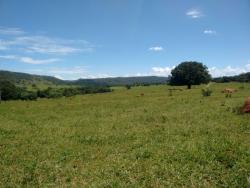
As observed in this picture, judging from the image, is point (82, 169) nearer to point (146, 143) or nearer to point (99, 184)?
point (99, 184)

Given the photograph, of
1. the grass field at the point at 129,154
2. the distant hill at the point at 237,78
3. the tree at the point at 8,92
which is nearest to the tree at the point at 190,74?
the distant hill at the point at 237,78

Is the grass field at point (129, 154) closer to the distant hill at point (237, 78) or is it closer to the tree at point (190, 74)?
the tree at point (190, 74)

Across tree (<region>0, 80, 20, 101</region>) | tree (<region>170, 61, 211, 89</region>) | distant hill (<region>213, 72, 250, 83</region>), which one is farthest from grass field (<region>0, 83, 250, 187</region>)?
distant hill (<region>213, 72, 250, 83</region>)

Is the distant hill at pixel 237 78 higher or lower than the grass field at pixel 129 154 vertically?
higher

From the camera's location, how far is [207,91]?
51062 mm

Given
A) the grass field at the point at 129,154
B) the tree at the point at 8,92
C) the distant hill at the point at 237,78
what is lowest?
the tree at the point at 8,92

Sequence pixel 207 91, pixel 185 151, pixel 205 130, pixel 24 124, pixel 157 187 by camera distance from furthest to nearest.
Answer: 1. pixel 207 91
2. pixel 24 124
3. pixel 205 130
4. pixel 185 151
5. pixel 157 187

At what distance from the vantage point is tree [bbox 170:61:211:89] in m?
97.5

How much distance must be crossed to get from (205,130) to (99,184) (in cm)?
977

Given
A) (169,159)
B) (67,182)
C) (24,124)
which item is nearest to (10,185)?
(67,182)

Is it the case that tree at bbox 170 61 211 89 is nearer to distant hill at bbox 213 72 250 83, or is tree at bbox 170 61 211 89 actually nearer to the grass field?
distant hill at bbox 213 72 250 83

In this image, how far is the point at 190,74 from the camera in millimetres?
97875

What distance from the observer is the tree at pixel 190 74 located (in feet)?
320

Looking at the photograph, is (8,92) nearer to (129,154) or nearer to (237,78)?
(237,78)
